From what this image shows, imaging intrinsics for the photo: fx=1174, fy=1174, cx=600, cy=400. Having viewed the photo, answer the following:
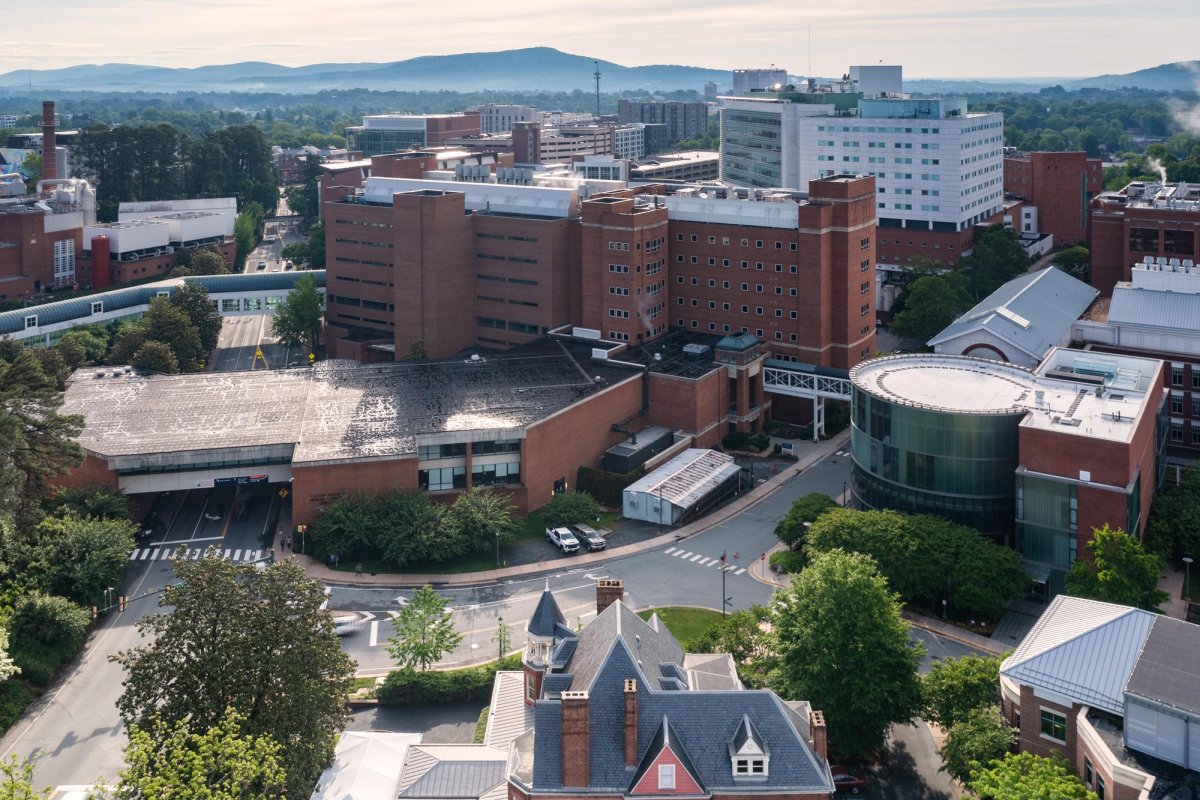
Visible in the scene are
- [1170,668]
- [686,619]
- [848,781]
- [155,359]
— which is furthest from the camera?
[155,359]

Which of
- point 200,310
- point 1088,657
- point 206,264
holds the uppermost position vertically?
point 206,264

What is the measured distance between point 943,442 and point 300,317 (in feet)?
294

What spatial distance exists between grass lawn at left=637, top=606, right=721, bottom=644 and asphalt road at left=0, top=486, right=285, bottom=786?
28854 mm

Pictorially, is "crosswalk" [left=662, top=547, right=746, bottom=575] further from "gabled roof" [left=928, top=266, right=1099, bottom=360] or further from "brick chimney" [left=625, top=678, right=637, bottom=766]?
"brick chimney" [left=625, top=678, right=637, bottom=766]

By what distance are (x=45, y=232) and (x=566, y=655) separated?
13999cm

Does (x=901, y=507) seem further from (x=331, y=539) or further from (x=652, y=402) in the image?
(x=331, y=539)

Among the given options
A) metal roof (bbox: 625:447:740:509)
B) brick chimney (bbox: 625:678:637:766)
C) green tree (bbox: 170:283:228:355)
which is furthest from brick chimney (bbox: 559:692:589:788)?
green tree (bbox: 170:283:228:355)

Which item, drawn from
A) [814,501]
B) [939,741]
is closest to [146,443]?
[814,501]

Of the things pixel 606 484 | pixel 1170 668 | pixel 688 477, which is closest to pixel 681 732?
pixel 1170 668

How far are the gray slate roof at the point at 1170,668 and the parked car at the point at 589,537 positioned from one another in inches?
1688

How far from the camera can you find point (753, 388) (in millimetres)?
109750

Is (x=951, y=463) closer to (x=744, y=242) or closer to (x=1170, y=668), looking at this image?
(x=1170, y=668)

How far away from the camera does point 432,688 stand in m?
64.4

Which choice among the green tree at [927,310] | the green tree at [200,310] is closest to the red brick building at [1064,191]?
the green tree at [927,310]
